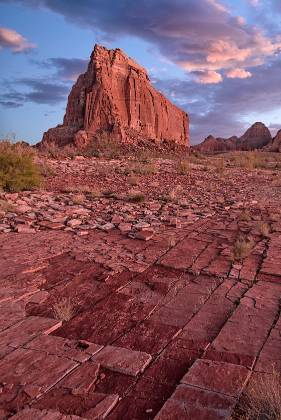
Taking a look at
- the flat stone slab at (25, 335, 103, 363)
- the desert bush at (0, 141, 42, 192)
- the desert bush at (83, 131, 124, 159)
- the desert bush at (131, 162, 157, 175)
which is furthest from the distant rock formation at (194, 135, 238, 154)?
the flat stone slab at (25, 335, 103, 363)

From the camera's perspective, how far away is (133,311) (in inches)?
187

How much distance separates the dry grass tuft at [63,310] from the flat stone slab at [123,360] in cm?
80

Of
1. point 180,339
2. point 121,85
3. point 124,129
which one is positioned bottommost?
point 180,339

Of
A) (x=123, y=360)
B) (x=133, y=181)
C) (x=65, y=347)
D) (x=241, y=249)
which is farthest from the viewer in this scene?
(x=133, y=181)

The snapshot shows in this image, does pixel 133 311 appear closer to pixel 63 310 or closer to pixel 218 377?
pixel 63 310

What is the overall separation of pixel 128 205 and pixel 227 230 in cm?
319

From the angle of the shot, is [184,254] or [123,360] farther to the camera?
[184,254]

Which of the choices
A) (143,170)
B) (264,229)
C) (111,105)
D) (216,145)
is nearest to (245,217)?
(264,229)

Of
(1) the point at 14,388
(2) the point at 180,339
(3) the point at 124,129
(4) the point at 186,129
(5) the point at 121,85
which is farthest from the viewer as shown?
(4) the point at 186,129

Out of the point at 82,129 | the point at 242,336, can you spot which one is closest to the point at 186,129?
the point at 82,129

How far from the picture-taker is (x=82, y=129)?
35219 mm

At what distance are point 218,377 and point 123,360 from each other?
0.82 meters

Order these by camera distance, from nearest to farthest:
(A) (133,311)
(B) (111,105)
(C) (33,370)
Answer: (C) (33,370), (A) (133,311), (B) (111,105)

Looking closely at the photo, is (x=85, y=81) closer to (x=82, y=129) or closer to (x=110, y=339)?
(x=82, y=129)
